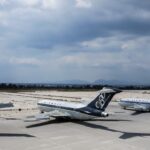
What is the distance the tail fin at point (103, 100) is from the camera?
51156 mm

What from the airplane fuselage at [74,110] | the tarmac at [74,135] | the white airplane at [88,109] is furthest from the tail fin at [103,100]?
the tarmac at [74,135]

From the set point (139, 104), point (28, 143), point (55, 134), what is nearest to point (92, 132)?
point (55, 134)

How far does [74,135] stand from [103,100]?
10753mm

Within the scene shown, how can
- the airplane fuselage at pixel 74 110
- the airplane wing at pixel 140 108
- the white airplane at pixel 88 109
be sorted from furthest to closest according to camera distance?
the airplane wing at pixel 140 108, the white airplane at pixel 88 109, the airplane fuselage at pixel 74 110

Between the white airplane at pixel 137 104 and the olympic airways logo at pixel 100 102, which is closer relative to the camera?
the olympic airways logo at pixel 100 102

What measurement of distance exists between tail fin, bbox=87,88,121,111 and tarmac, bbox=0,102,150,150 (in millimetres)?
2741

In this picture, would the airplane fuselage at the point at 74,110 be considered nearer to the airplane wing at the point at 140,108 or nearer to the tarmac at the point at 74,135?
the tarmac at the point at 74,135

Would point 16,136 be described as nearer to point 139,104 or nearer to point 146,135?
point 146,135

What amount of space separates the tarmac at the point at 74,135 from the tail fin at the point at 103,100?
8.99 feet

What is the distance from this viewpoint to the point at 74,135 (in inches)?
1667

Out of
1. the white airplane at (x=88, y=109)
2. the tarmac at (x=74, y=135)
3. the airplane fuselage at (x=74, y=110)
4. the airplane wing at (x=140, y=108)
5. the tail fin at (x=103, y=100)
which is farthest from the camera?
the airplane wing at (x=140, y=108)

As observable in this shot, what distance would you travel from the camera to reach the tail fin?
5116 cm

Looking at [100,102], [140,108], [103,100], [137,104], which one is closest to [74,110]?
[100,102]

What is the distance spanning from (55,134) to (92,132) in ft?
16.7
